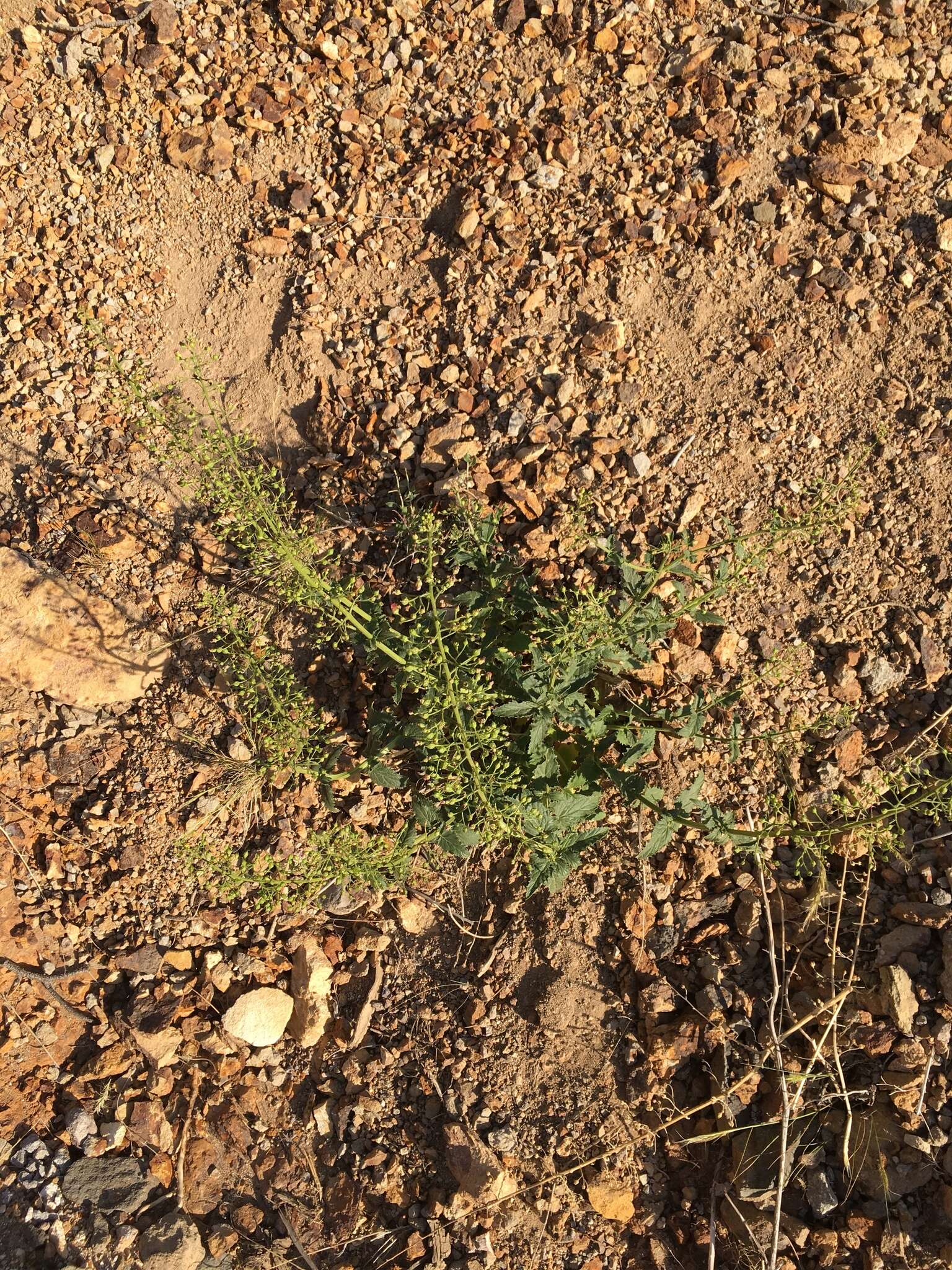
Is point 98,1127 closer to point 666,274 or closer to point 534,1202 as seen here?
point 534,1202

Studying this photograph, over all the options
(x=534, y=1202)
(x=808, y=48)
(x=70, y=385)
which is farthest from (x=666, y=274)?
(x=534, y=1202)

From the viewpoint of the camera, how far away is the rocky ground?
11.2ft

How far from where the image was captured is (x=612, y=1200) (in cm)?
334

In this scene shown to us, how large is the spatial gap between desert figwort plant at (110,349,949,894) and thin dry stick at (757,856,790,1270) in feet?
1.01

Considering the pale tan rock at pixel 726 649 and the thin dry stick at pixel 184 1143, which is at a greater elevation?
the pale tan rock at pixel 726 649

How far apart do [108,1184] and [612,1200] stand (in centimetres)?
180

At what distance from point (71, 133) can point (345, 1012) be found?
4131mm

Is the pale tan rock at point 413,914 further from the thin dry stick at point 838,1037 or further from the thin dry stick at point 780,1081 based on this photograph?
the thin dry stick at point 838,1037

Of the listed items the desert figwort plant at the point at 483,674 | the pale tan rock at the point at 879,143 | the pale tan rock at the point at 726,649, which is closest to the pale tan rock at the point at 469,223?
the desert figwort plant at the point at 483,674

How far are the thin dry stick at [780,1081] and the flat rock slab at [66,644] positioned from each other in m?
2.59

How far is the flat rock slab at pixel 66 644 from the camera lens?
388 centimetres

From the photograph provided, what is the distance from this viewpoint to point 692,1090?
3459 millimetres

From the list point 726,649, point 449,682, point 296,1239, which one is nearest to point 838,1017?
point 726,649

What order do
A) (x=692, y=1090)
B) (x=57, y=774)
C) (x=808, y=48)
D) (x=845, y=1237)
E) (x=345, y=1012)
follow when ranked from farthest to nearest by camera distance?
1. (x=808, y=48)
2. (x=57, y=774)
3. (x=345, y=1012)
4. (x=692, y=1090)
5. (x=845, y=1237)
